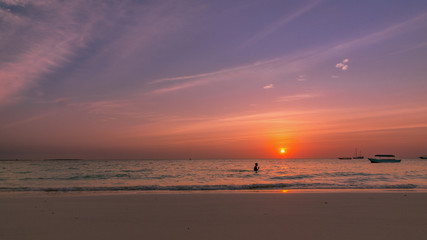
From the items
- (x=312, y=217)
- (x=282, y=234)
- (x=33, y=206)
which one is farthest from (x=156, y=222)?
(x=33, y=206)

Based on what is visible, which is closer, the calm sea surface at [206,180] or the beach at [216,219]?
the beach at [216,219]

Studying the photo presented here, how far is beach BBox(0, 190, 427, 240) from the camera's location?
9.01 m

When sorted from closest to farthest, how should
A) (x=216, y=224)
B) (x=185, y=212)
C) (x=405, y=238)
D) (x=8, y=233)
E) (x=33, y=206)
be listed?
(x=405, y=238) < (x=8, y=233) < (x=216, y=224) < (x=185, y=212) < (x=33, y=206)

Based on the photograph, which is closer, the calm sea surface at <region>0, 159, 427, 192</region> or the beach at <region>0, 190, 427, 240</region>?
the beach at <region>0, 190, 427, 240</region>

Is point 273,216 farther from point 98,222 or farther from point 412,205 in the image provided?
point 412,205

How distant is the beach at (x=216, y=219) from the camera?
355 inches

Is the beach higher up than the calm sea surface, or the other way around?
the beach

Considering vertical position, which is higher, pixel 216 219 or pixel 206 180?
pixel 216 219

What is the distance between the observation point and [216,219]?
11117 millimetres

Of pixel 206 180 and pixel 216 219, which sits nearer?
pixel 216 219

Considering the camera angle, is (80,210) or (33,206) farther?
(33,206)

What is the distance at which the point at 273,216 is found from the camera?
453 inches

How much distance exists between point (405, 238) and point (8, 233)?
12513 mm

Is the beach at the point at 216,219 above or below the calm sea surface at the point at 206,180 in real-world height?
above
